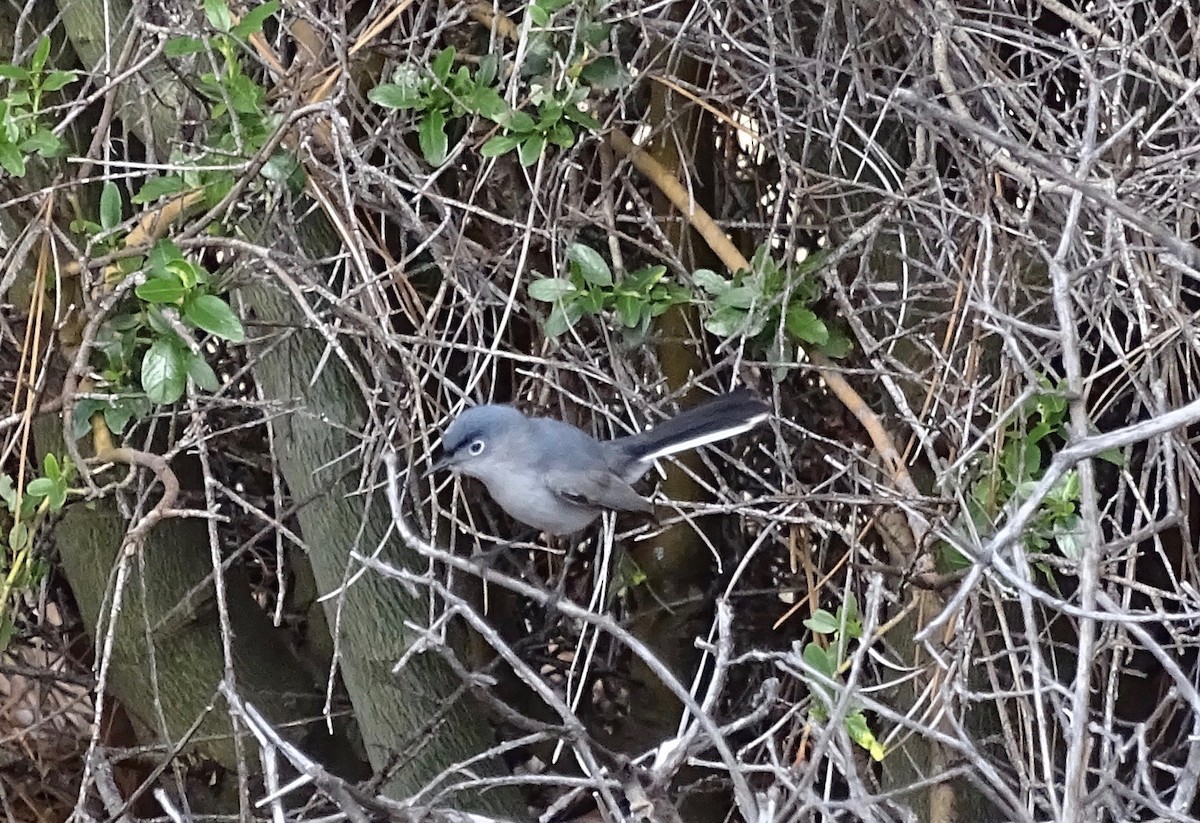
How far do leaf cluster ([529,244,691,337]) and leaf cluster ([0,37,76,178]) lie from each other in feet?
2.83

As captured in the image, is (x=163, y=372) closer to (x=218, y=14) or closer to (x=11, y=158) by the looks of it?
(x=11, y=158)

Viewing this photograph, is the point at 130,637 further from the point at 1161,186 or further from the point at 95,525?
the point at 1161,186

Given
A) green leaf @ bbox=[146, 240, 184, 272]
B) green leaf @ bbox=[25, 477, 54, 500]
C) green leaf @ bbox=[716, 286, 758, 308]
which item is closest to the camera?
green leaf @ bbox=[146, 240, 184, 272]

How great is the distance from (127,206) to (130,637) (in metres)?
0.94

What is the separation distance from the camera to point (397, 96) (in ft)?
7.45

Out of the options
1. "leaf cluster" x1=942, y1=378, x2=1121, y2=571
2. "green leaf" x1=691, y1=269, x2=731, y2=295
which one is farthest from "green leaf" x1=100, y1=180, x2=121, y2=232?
"leaf cluster" x1=942, y1=378, x2=1121, y2=571

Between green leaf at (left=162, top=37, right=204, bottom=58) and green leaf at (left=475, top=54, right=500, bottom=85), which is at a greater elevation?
A: green leaf at (left=162, top=37, right=204, bottom=58)

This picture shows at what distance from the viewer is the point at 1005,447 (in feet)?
7.43

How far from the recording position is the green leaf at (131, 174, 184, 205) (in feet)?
7.13

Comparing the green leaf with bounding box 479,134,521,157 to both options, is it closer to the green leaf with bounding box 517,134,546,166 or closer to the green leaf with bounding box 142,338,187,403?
the green leaf with bounding box 517,134,546,166

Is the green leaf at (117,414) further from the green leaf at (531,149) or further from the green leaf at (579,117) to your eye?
the green leaf at (579,117)

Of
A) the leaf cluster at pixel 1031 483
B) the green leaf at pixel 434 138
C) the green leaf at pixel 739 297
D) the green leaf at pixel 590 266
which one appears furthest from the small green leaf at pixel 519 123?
the leaf cluster at pixel 1031 483

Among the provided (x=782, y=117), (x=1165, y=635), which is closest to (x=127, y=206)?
(x=782, y=117)

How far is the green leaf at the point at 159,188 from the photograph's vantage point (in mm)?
2172
